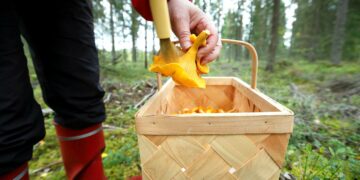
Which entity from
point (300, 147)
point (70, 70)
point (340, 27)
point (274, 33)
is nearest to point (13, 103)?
point (70, 70)

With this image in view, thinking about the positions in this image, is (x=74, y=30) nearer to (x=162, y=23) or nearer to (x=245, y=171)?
(x=162, y=23)

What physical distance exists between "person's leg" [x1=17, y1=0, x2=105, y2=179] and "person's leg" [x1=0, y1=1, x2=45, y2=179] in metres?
0.20

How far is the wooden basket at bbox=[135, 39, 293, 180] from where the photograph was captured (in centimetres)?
58

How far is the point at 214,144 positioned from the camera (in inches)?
23.9

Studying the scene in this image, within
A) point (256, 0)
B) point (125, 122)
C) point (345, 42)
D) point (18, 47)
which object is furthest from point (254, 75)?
point (256, 0)

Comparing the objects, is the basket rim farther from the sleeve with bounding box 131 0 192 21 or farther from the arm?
the sleeve with bounding box 131 0 192 21

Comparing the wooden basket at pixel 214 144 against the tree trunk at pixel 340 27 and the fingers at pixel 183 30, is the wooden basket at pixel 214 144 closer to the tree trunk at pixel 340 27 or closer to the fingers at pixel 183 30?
the fingers at pixel 183 30

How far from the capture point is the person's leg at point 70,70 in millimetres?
766

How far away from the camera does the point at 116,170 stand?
1.22 metres

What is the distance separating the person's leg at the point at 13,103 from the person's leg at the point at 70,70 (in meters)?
0.20

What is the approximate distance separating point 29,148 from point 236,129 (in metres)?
0.52

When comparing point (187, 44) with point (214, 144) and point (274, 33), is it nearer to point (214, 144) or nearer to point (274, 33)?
point (214, 144)

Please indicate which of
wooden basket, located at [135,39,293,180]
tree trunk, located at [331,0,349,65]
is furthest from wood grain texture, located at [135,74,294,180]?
tree trunk, located at [331,0,349,65]

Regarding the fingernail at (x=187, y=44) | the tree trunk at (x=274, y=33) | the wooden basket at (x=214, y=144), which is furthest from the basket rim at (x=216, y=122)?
the tree trunk at (x=274, y=33)
